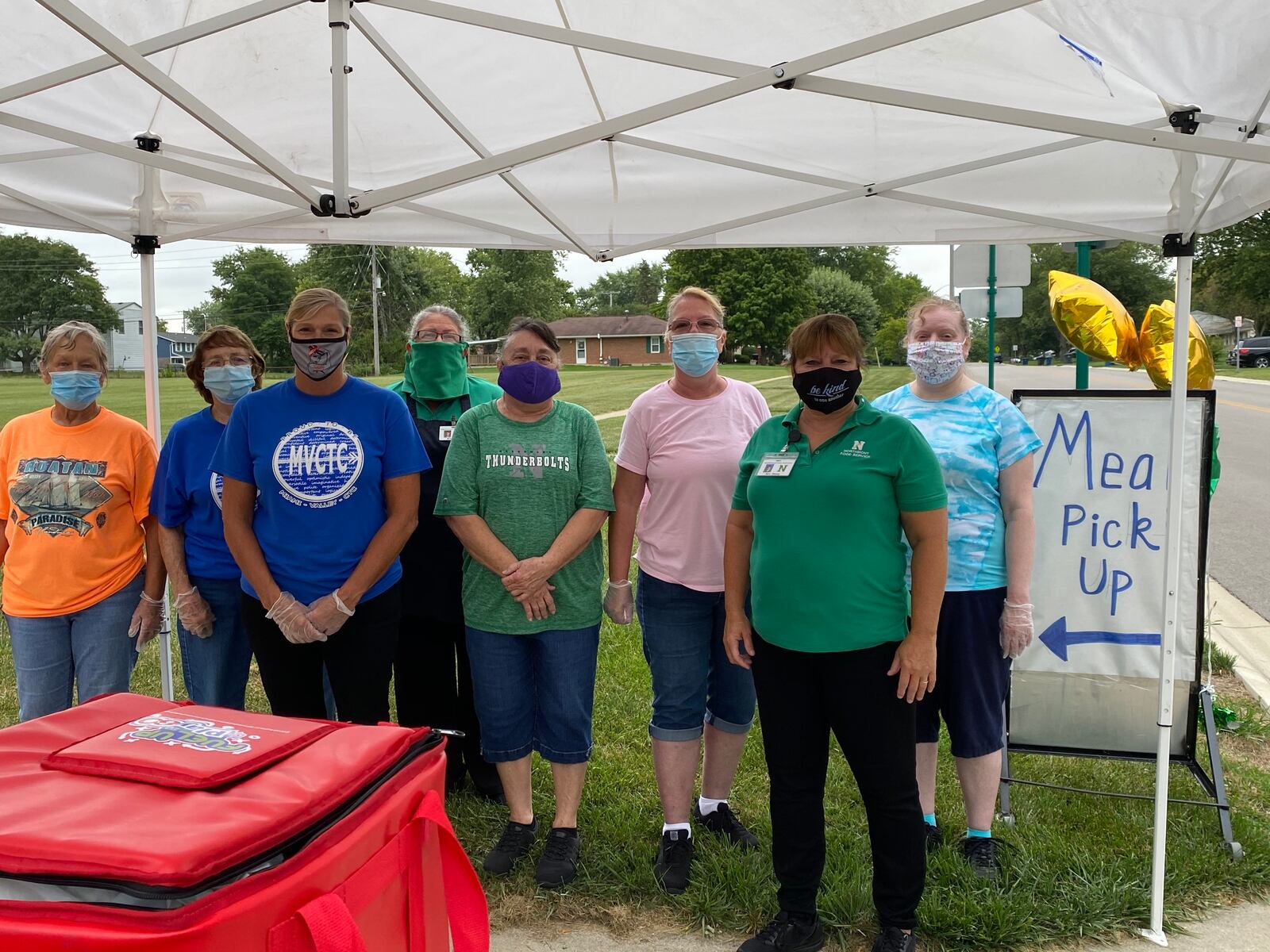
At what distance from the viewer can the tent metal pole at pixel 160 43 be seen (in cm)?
259

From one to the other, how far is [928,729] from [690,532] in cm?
111

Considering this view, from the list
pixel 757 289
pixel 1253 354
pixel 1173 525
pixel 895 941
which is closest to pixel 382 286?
pixel 757 289

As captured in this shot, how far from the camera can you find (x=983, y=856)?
328cm

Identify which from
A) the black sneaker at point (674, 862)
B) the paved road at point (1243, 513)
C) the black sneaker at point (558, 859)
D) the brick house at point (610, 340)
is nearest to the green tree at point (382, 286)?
the brick house at point (610, 340)

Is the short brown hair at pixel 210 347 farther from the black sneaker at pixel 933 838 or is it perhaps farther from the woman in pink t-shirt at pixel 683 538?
the black sneaker at pixel 933 838

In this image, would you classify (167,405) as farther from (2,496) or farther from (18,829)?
(18,829)

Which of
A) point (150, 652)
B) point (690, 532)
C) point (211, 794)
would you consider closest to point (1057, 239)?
point (690, 532)

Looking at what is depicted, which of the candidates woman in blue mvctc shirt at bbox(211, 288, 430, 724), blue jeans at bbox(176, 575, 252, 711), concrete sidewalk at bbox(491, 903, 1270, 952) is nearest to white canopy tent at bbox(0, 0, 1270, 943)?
concrete sidewalk at bbox(491, 903, 1270, 952)

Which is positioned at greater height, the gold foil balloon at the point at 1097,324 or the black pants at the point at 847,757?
the gold foil balloon at the point at 1097,324

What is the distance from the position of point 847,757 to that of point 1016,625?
80 cm

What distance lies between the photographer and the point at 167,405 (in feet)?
98.2

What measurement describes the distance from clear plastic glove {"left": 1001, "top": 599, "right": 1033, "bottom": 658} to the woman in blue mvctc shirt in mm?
1996

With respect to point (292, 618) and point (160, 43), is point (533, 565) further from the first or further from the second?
point (160, 43)

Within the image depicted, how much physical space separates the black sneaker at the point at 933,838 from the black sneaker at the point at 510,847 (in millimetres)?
1452
